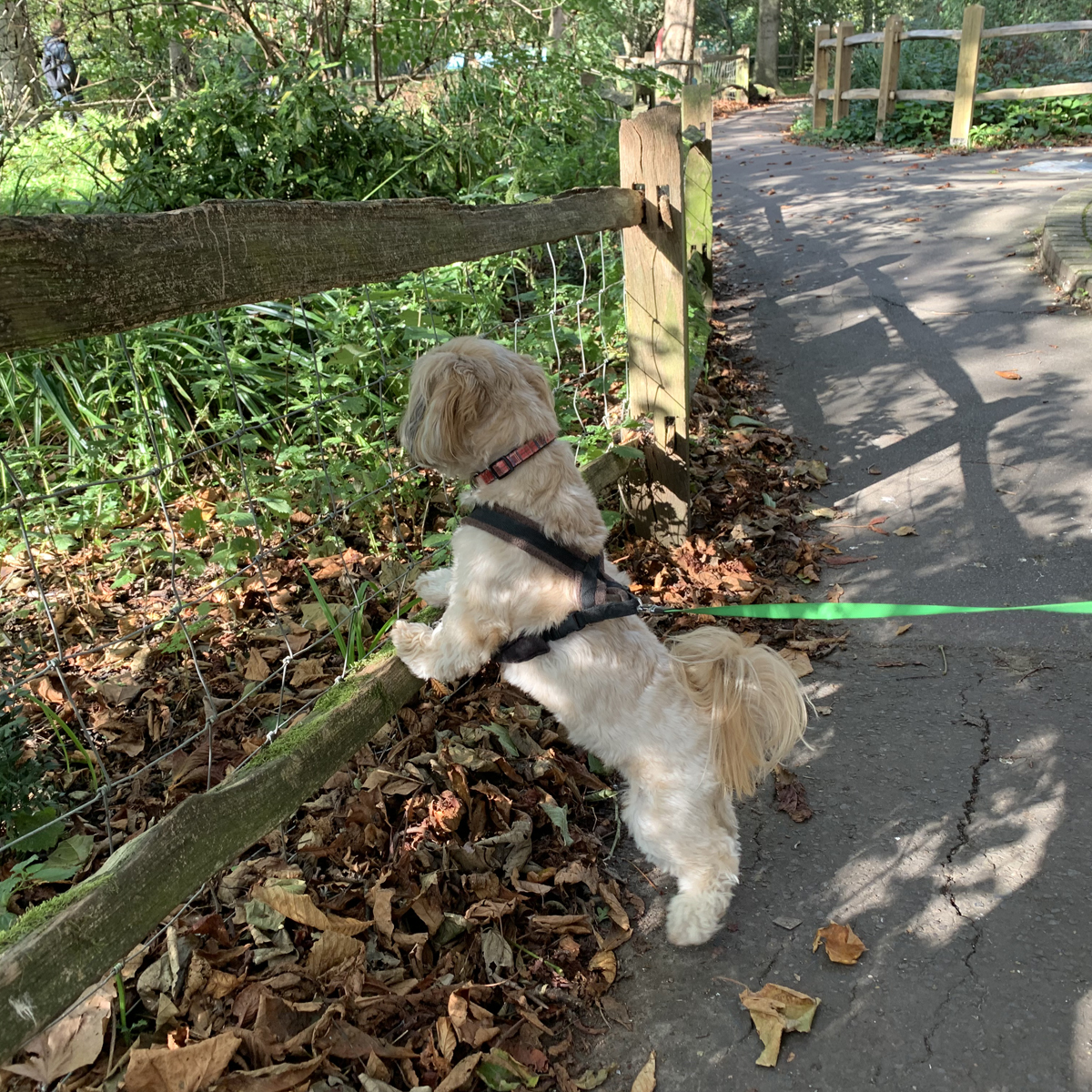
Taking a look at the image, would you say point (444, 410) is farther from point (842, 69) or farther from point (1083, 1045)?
point (842, 69)

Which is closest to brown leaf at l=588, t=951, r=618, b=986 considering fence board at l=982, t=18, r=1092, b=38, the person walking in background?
the person walking in background

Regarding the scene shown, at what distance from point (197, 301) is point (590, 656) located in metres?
1.52

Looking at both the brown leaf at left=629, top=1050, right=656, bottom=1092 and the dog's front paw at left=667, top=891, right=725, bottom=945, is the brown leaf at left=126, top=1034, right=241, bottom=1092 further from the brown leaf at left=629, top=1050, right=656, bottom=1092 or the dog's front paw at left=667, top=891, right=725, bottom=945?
the dog's front paw at left=667, top=891, right=725, bottom=945

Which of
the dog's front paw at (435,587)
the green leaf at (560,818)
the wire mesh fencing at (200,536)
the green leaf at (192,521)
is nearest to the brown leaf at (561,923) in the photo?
the green leaf at (560,818)

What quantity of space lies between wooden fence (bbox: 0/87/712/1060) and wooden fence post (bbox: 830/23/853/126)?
1932 cm

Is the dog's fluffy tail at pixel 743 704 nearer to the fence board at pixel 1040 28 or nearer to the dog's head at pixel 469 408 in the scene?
the dog's head at pixel 469 408

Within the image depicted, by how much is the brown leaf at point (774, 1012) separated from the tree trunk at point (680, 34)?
1397 centimetres

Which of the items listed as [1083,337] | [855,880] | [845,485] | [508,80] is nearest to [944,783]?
[855,880]

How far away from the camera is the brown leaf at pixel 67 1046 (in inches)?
75.7

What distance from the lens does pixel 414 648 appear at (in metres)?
2.77

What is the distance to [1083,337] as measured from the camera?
21.9ft

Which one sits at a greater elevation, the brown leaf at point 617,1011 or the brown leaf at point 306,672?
the brown leaf at point 306,672

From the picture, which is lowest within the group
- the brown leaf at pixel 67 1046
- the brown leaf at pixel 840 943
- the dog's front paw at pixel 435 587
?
the brown leaf at pixel 840 943

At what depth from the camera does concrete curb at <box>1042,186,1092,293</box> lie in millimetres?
7309
